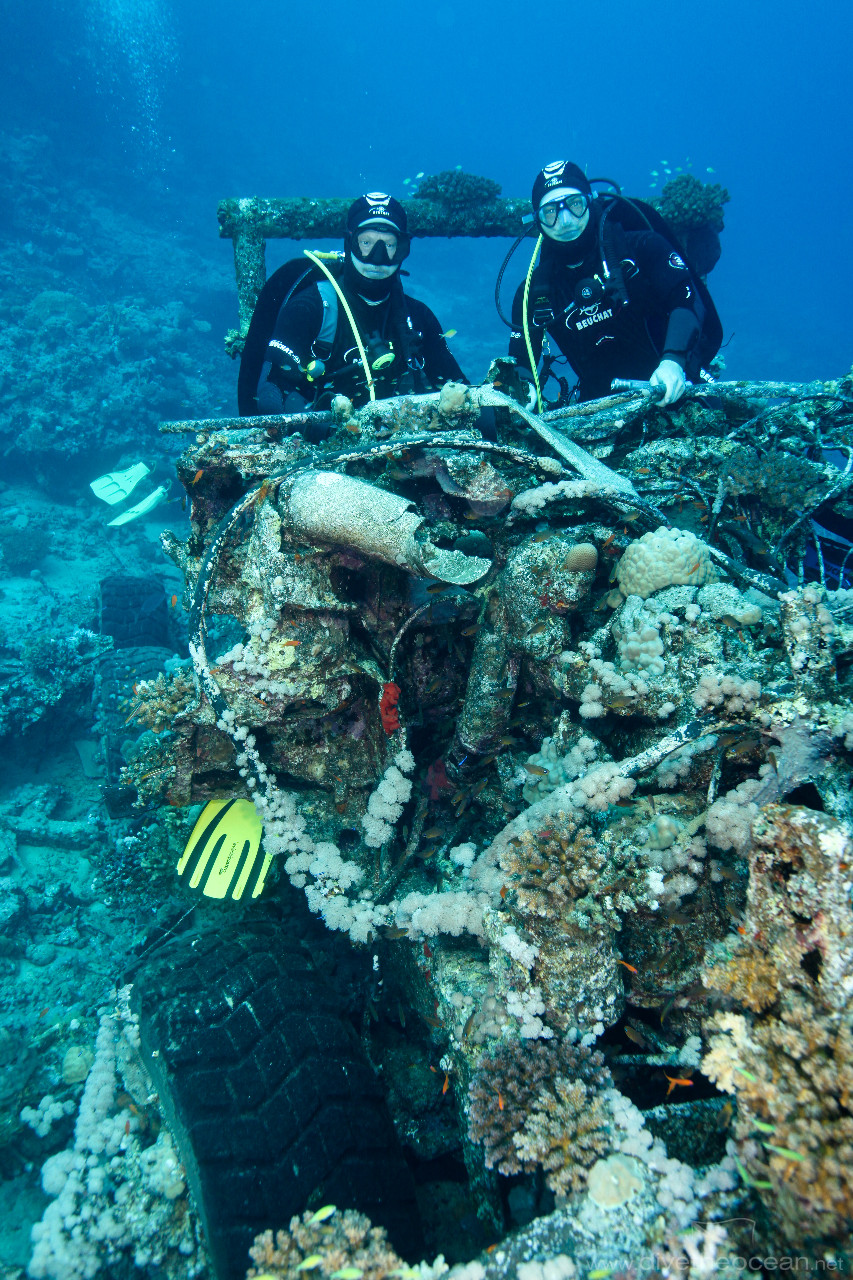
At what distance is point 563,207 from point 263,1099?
7312mm

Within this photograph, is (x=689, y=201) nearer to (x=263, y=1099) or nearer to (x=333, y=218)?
(x=333, y=218)

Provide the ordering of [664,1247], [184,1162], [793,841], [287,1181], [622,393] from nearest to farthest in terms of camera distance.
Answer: [664,1247] → [793,841] → [287,1181] → [184,1162] → [622,393]

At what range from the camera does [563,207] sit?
555 cm

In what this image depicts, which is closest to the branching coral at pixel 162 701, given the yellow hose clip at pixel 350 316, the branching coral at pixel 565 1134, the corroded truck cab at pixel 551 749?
the corroded truck cab at pixel 551 749

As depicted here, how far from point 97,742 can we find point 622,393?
7.74 m

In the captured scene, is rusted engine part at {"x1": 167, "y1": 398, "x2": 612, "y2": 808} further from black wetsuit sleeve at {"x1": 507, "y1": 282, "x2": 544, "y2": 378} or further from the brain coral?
black wetsuit sleeve at {"x1": 507, "y1": 282, "x2": 544, "y2": 378}

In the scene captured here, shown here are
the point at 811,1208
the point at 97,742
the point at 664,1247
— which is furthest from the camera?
the point at 97,742

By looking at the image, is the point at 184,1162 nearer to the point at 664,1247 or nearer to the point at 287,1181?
the point at 287,1181

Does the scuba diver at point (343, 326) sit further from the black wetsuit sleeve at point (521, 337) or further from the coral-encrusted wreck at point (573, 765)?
the coral-encrusted wreck at point (573, 765)

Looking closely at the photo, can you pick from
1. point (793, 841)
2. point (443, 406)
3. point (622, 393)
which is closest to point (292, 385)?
point (443, 406)

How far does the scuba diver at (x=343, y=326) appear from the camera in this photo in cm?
547

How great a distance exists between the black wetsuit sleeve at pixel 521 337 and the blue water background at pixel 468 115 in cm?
630

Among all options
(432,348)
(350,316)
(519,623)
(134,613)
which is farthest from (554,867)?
(134,613)

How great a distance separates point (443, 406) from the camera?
11.8 ft
